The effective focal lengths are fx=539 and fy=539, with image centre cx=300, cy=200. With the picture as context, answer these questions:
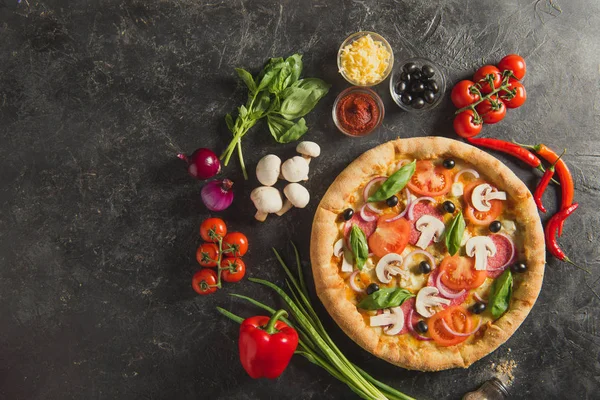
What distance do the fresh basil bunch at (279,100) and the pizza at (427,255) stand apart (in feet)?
2.04

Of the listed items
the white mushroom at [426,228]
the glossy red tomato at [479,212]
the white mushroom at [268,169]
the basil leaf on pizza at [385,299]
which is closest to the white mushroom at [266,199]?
the white mushroom at [268,169]

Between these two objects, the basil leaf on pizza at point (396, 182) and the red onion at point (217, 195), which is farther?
the red onion at point (217, 195)

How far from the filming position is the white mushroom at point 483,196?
446 centimetres

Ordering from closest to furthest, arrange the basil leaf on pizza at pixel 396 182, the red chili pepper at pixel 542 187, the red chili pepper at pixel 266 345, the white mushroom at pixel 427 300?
the red chili pepper at pixel 266 345
the basil leaf on pizza at pixel 396 182
the white mushroom at pixel 427 300
the red chili pepper at pixel 542 187

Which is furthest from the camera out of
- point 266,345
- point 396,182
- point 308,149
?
point 308,149

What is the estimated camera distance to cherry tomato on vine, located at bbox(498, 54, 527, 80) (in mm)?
4598

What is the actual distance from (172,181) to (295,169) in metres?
1.10

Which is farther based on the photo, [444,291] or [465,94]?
[465,94]

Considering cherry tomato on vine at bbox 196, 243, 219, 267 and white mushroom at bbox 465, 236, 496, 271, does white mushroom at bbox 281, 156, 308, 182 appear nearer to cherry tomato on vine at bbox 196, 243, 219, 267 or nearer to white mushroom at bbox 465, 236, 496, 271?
cherry tomato on vine at bbox 196, 243, 219, 267

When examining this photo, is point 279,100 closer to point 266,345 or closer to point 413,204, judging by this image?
point 413,204

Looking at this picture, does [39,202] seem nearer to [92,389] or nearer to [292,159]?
[92,389]

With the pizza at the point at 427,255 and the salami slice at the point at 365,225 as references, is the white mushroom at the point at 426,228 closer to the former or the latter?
the pizza at the point at 427,255

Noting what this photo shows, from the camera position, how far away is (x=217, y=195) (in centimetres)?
444

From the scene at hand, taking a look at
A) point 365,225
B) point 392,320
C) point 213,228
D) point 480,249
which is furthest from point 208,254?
point 480,249
